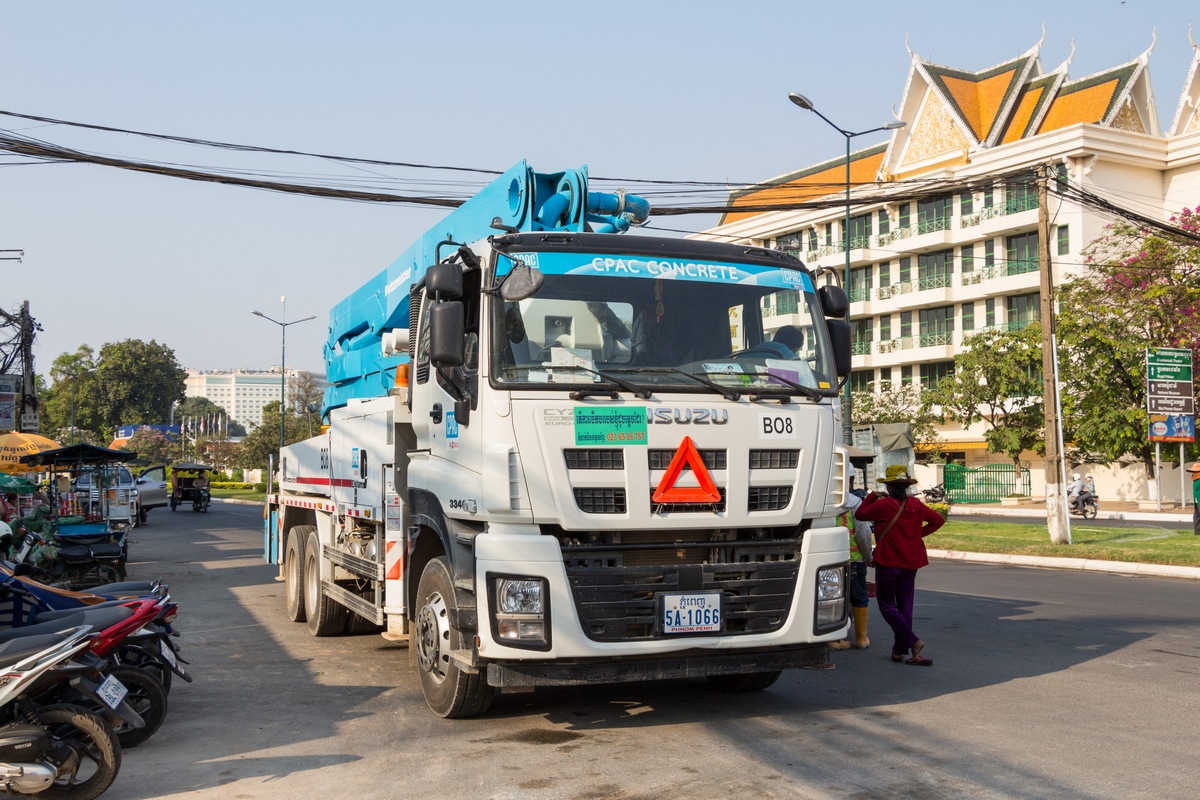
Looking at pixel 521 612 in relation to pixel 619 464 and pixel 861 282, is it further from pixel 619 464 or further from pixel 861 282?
pixel 861 282

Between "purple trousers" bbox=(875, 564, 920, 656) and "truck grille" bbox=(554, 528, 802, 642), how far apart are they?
2.57m

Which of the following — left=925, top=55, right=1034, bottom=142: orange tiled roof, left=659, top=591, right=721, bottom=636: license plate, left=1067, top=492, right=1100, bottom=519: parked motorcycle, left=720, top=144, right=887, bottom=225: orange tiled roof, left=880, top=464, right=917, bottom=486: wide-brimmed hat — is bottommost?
left=1067, top=492, right=1100, bottom=519: parked motorcycle

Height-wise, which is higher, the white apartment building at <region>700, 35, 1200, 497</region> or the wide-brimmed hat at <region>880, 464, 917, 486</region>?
the white apartment building at <region>700, 35, 1200, 497</region>

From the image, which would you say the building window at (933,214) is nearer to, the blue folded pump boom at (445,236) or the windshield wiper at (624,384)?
the blue folded pump boom at (445,236)

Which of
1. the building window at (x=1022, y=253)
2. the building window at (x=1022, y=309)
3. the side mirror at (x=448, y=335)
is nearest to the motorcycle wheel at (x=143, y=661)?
the side mirror at (x=448, y=335)

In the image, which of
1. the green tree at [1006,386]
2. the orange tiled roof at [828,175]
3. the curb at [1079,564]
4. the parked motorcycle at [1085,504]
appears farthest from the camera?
the orange tiled roof at [828,175]

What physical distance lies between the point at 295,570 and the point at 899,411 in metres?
41.7

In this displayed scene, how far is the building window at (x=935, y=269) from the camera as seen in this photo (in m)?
53.6

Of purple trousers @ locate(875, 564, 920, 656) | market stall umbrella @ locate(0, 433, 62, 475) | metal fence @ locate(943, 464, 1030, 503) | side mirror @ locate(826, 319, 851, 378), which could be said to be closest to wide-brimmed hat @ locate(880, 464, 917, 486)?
purple trousers @ locate(875, 564, 920, 656)

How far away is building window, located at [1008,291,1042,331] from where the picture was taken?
49.2 meters

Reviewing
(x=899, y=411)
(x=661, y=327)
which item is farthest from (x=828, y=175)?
(x=661, y=327)

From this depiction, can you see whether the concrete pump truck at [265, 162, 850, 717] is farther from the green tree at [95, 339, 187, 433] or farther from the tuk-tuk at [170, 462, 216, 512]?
the green tree at [95, 339, 187, 433]

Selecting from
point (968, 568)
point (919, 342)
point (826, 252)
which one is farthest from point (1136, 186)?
point (968, 568)

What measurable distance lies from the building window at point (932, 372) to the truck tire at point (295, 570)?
45965 millimetres
